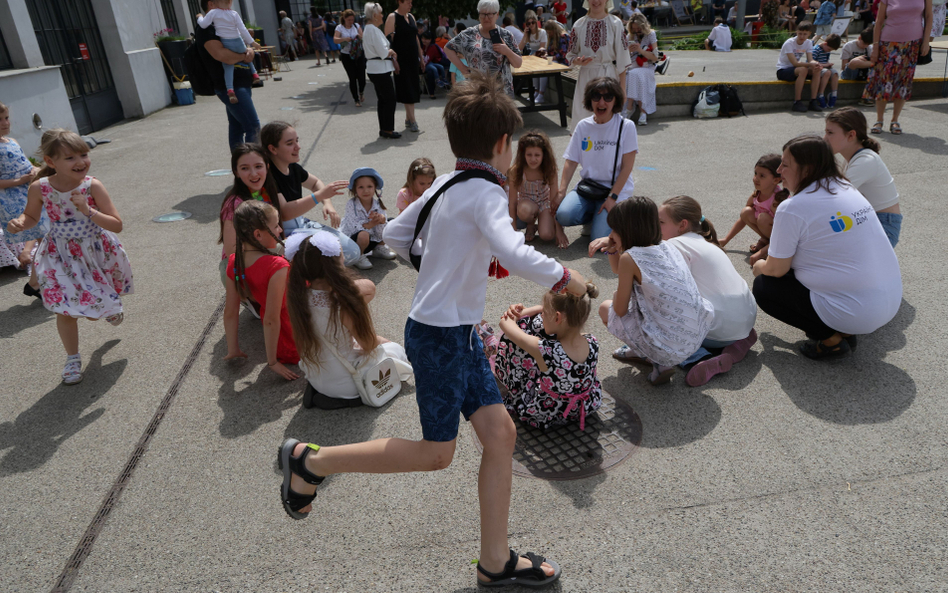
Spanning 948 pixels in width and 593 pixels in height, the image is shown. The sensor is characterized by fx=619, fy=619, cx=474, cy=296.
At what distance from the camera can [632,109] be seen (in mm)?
9930

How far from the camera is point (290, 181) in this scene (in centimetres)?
468

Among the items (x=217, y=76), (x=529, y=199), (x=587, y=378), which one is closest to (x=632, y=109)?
(x=529, y=199)

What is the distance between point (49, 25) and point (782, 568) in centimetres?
1337

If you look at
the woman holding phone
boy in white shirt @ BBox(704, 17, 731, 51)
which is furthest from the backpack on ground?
boy in white shirt @ BBox(704, 17, 731, 51)

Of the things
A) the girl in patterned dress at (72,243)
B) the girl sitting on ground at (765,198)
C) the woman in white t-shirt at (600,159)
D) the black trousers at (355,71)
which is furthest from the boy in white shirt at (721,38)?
the girl in patterned dress at (72,243)

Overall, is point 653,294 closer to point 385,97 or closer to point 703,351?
point 703,351

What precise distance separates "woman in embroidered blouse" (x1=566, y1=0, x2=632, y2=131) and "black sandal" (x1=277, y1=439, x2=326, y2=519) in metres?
6.57

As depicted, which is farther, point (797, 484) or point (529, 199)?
point (529, 199)

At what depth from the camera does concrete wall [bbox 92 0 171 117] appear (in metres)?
12.2

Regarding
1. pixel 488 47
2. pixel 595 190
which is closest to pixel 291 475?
pixel 595 190

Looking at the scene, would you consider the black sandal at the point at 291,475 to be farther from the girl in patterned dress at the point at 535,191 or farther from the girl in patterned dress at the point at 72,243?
the girl in patterned dress at the point at 535,191

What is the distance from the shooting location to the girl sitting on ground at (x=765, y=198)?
445 cm

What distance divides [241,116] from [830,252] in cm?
620

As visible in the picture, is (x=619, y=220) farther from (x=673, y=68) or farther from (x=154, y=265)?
(x=673, y=68)
